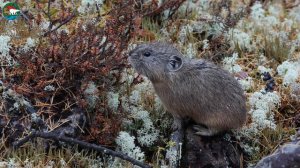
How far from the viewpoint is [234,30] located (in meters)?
7.26

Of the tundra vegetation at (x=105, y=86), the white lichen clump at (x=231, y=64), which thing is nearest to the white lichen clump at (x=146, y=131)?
the tundra vegetation at (x=105, y=86)

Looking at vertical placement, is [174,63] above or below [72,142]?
above

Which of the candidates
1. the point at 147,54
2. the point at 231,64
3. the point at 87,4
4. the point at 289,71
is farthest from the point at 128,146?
the point at 289,71

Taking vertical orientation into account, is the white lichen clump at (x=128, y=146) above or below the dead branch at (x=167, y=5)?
below

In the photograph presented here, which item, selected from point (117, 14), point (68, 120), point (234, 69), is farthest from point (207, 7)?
point (68, 120)

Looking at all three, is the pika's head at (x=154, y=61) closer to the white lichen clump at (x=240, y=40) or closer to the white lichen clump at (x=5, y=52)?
the white lichen clump at (x=5, y=52)

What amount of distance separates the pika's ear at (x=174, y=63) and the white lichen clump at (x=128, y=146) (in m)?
0.77

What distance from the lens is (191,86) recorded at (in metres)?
5.43

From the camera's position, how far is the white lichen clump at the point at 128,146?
17.7 feet

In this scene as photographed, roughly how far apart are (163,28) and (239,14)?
0.95 metres

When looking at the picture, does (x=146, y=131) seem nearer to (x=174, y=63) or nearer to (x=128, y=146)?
(x=128, y=146)

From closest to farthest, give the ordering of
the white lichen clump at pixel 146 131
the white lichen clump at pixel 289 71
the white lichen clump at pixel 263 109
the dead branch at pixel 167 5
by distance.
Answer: the white lichen clump at pixel 146 131 → the white lichen clump at pixel 263 109 → the white lichen clump at pixel 289 71 → the dead branch at pixel 167 5

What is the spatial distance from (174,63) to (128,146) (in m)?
0.90

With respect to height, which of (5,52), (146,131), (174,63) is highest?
(5,52)
